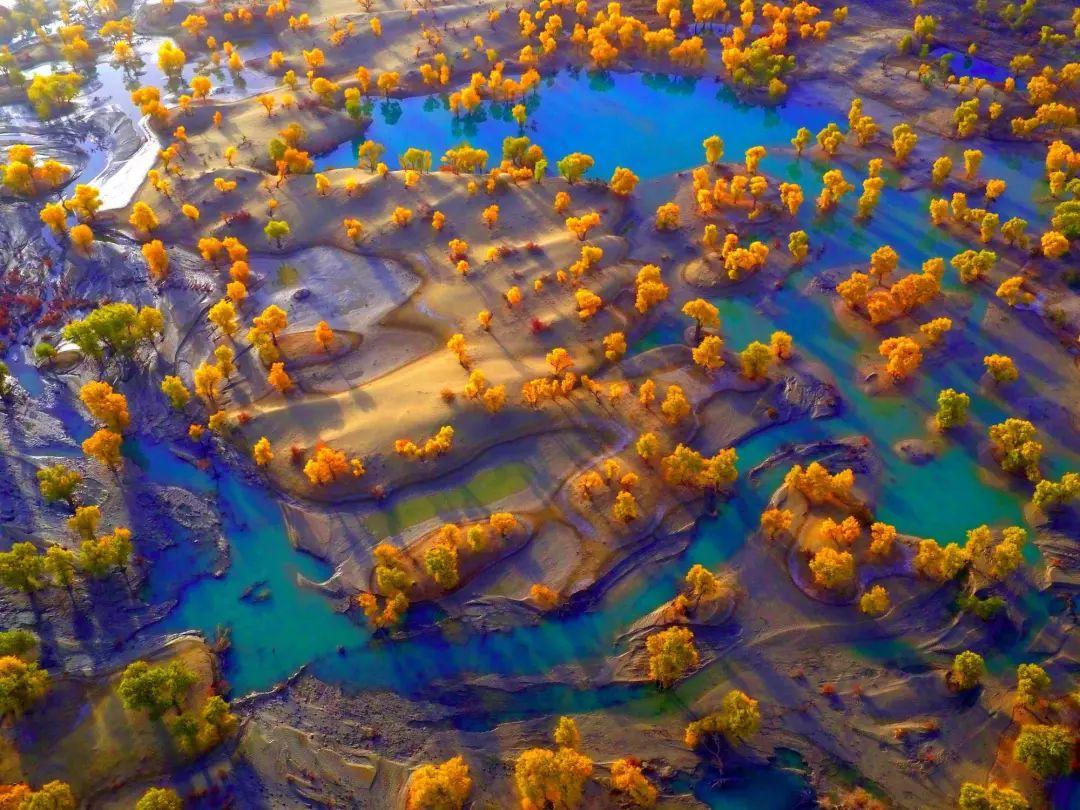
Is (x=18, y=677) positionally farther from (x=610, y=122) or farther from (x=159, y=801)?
(x=610, y=122)

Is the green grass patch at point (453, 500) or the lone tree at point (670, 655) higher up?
the green grass patch at point (453, 500)

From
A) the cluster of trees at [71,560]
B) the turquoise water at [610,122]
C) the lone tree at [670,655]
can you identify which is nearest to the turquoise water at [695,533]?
the lone tree at [670,655]

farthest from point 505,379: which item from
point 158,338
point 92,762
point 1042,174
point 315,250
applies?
point 1042,174

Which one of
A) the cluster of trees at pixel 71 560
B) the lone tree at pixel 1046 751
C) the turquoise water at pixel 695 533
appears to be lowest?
the lone tree at pixel 1046 751

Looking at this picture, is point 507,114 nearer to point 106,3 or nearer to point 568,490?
point 568,490

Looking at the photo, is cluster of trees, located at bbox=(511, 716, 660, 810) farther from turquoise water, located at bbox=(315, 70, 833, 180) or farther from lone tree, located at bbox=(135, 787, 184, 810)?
turquoise water, located at bbox=(315, 70, 833, 180)

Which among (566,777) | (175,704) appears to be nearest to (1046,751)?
(566,777)

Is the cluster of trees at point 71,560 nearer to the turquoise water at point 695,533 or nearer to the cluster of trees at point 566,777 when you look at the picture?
the turquoise water at point 695,533

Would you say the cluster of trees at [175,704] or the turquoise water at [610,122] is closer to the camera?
the cluster of trees at [175,704]

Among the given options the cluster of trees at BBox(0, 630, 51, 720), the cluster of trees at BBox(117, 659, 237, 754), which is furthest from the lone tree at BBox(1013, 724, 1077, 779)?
the cluster of trees at BBox(0, 630, 51, 720)
